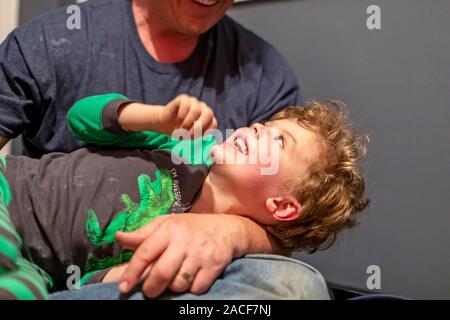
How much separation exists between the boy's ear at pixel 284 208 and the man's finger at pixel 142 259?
0.29 metres

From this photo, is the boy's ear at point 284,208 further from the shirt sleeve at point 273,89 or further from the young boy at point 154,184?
the shirt sleeve at point 273,89

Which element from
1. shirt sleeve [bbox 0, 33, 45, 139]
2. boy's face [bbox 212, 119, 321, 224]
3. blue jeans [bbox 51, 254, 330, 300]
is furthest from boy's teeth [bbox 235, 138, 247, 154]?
shirt sleeve [bbox 0, 33, 45, 139]

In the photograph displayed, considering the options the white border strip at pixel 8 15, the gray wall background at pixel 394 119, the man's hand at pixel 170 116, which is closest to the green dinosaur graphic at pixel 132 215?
the man's hand at pixel 170 116

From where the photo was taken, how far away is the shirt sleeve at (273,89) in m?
1.02

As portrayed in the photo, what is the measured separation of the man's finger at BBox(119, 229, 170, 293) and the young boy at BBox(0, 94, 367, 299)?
160 millimetres

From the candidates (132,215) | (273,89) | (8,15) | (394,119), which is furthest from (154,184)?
(8,15)

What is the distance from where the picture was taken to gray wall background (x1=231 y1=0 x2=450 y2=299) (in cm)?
108

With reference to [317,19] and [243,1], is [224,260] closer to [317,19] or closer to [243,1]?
[317,19]

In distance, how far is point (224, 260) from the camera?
2.06ft

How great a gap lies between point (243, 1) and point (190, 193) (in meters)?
0.78

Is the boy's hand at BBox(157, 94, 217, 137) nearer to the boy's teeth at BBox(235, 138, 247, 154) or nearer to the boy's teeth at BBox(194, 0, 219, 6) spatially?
the boy's teeth at BBox(235, 138, 247, 154)

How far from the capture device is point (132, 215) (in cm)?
78

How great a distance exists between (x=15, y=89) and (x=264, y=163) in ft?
1.70

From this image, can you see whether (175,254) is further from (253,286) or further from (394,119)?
(394,119)
